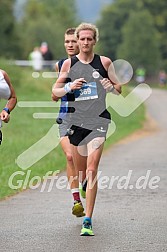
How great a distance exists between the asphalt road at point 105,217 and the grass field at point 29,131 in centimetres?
72

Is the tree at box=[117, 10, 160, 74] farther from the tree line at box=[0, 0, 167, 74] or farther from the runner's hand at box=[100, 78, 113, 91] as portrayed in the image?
the runner's hand at box=[100, 78, 113, 91]

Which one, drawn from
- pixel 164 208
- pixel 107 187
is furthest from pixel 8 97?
pixel 107 187

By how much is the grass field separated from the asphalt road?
72cm

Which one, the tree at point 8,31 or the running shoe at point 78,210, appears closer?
the running shoe at point 78,210

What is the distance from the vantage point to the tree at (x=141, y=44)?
102 metres

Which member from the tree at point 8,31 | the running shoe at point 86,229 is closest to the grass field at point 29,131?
the running shoe at point 86,229

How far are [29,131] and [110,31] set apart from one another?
104 metres

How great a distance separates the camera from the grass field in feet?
46.3

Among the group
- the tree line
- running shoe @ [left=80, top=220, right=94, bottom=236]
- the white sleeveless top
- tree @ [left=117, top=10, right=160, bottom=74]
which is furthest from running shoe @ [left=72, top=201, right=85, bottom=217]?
tree @ [left=117, top=10, right=160, bottom=74]

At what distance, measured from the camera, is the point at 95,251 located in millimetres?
7801

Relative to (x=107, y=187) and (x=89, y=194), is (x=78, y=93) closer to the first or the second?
(x=89, y=194)

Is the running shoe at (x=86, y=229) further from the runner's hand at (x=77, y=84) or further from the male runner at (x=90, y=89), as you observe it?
the runner's hand at (x=77, y=84)

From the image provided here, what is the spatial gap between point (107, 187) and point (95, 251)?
15.9 ft

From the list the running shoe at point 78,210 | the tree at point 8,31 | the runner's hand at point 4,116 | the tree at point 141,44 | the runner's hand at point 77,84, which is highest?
the tree at point 141,44
